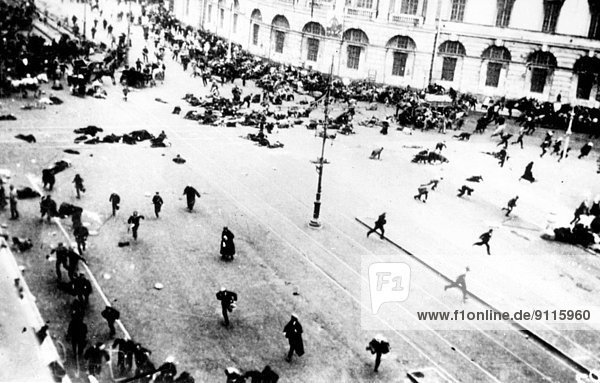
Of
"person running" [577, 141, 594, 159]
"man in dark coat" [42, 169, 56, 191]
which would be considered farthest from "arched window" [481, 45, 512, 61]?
"man in dark coat" [42, 169, 56, 191]

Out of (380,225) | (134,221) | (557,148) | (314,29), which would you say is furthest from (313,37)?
(134,221)

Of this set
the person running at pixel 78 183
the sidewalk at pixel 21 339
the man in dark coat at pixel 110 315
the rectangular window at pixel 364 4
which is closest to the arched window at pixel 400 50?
the rectangular window at pixel 364 4

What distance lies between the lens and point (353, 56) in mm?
53250

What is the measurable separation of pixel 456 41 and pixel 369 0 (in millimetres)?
8223

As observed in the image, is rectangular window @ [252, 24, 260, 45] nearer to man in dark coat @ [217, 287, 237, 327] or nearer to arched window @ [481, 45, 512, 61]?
arched window @ [481, 45, 512, 61]

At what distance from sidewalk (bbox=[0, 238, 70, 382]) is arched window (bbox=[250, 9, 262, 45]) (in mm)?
46624

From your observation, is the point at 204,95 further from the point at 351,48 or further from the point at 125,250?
the point at 125,250

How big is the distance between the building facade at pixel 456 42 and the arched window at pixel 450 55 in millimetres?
82

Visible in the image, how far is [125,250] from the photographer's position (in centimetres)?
1858

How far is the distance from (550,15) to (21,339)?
149 feet

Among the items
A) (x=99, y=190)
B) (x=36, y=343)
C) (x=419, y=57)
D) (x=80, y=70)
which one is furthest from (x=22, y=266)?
(x=419, y=57)

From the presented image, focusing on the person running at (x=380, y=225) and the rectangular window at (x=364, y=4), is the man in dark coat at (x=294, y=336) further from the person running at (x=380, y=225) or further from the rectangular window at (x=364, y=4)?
the rectangular window at (x=364, y=4)

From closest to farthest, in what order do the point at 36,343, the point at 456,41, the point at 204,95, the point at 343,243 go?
1. the point at 36,343
2. the point at 343,243
3. the point at 204,95
4. the point at 456,41

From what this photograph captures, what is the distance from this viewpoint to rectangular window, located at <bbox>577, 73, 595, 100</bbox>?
153 feet
